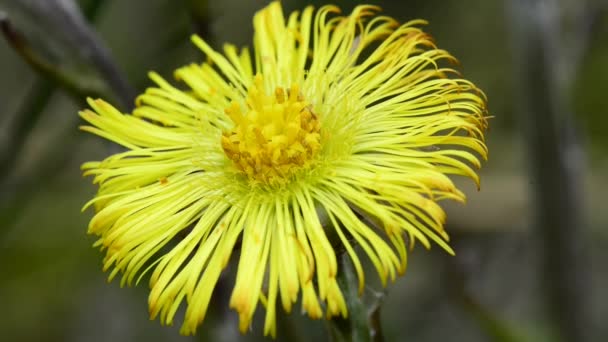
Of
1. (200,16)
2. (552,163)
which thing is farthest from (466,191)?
(200,16)

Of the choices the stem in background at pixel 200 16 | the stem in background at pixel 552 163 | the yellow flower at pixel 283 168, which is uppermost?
the stem in background at pixel 200 16

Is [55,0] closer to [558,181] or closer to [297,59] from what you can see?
[297,59]

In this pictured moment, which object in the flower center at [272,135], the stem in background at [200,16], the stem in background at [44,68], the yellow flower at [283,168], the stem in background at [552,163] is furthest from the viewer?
the stem in background at [552,163]

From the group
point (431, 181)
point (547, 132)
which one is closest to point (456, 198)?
point (431, 181)

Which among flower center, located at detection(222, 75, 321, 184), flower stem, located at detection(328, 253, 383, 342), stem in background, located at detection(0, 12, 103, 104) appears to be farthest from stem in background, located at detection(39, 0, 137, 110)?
flower stem, located at detection(328, 253, 383, 342)

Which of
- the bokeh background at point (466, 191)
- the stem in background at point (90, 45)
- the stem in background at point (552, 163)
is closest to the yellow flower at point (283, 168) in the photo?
the stem in background at point (90, 45)

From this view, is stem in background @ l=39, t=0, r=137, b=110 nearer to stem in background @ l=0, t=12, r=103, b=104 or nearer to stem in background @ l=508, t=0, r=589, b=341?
stem in background @ l=0, t=12, r=103, b=104

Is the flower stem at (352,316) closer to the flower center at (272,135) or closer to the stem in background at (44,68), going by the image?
the flower center at (272,135)

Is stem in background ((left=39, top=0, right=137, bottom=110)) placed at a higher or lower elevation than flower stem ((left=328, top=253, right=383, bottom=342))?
higher

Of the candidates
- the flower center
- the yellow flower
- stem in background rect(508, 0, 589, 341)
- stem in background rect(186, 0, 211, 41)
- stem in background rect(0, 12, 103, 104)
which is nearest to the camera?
the yellow flower
